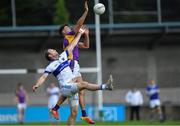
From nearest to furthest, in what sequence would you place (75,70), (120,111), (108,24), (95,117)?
(75,70), (95,117), (120,111), (108,24)

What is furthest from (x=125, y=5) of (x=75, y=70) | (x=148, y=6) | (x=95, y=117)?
(x=75, y=70)

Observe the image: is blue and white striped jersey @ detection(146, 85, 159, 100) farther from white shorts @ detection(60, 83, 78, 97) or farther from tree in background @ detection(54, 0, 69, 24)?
white shorts @ detection(60, 83, 78, 97)

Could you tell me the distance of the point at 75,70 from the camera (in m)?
20.8

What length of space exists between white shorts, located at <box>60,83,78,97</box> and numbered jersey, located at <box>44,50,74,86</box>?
0.42 feet

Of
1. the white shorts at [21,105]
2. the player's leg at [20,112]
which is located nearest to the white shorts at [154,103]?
the white shorts at [21,105]

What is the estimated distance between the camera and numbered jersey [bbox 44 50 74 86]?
1944 cm

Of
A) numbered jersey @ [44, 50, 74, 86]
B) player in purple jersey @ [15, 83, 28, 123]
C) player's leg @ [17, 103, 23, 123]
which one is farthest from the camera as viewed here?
player in purple jersey @ [15, 83, 28, 123]

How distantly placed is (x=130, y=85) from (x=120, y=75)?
87cm

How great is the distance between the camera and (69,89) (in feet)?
63.6

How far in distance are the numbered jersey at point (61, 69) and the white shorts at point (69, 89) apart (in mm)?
129

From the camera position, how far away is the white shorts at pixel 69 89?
1933 cm

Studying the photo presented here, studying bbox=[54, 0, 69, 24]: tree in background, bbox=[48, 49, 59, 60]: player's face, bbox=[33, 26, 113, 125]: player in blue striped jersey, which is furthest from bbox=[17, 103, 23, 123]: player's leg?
bbox=[48, 49, 59, 60]: player's face

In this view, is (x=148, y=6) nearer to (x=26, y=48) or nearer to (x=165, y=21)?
(x=165, y=21)

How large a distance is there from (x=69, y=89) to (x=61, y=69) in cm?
55
